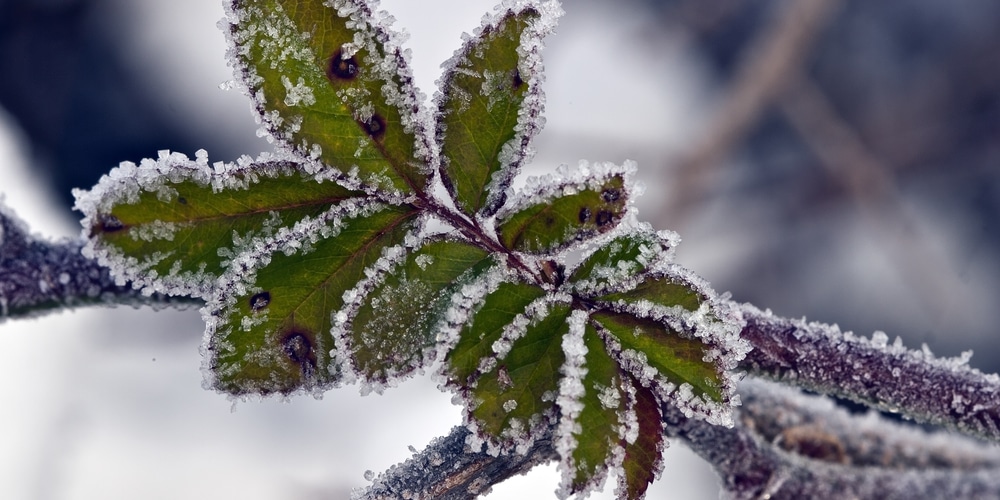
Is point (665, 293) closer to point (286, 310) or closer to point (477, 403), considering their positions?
point (477, 403)

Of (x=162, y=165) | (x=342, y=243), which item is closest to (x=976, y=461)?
(x=342, y=243)

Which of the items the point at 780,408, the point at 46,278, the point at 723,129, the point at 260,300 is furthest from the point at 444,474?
the point at 723,129

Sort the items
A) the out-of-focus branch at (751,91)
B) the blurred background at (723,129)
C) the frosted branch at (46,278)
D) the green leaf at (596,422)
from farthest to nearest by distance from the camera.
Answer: the out-of-focus branch at (751,91), the blurred background at (723,129), the frosted branch at (46,278), the green leaf at (596,422)

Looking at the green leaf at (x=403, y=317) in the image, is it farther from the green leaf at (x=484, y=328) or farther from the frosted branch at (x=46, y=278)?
the frosted branch at (x=46, y=278)

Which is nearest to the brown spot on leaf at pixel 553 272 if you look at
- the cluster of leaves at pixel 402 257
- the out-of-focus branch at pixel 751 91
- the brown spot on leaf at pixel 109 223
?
the cluster of leaves at pixel 402 257

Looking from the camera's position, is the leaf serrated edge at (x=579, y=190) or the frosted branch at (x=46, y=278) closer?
the leaf serrated edge at (x=579, y=190)

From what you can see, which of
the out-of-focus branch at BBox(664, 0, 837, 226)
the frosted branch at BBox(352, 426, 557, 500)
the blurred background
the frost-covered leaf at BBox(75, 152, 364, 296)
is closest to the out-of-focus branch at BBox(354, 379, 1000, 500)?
the frosted branch at BBox(352, 426, 557, 500)

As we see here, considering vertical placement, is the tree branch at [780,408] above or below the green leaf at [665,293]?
above
